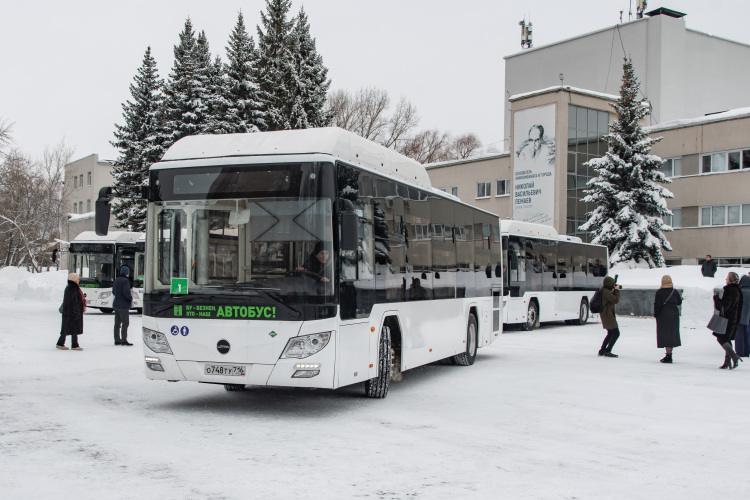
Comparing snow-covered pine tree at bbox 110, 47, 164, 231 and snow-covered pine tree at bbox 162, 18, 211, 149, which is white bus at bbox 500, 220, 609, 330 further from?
snow-covered pine tree at bbox 110, 47, 164, 231

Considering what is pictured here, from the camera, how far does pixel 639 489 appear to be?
236 inches

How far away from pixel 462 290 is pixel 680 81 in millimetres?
46946

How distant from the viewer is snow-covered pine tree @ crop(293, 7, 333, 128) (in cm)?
4203

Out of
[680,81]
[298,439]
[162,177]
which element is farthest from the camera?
[680,81]

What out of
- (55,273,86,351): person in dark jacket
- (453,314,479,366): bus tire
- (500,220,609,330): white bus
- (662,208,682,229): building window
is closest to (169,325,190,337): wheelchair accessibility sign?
(453,314,479,366): bus tire

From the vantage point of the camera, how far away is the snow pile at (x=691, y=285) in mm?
28409

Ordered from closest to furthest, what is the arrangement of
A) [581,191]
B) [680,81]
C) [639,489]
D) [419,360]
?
[639,489]
[419,360]
[581,191]
[680,81]

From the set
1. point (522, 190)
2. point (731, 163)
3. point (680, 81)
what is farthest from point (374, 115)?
point (731, 163)

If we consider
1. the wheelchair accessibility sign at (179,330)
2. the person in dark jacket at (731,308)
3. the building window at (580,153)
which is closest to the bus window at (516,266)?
the person in dark jacket at (731,308)

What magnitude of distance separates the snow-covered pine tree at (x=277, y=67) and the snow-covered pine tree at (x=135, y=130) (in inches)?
281

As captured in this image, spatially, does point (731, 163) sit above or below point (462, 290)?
above

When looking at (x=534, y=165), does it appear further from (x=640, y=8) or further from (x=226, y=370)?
(x=226, y=370)

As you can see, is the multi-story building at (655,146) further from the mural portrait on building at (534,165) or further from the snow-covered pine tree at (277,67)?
the snow-covered pine tree at (277,67)

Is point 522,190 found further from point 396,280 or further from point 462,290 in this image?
point 396,280
